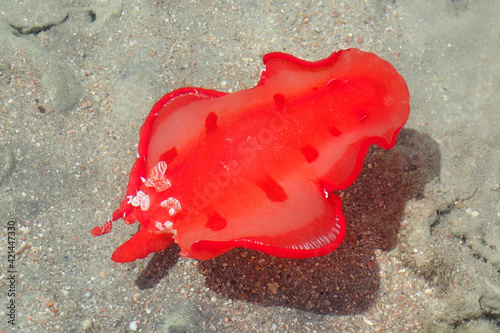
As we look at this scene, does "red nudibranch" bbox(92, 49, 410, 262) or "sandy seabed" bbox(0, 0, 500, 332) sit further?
"sandy seabed" bbox(0, 0, 500, 332)

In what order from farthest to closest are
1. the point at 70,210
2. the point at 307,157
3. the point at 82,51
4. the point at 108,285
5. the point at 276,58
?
1. the point at 82,51
2. the point at 70,210
3. the point at 108,285
4. the point at 276,58
5. the point at 307,157

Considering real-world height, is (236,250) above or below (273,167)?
below

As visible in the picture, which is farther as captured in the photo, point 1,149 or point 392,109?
point 1,149

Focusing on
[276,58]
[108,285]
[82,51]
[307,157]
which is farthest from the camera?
[82,51]

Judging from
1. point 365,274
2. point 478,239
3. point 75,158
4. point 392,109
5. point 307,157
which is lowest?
point 365,274

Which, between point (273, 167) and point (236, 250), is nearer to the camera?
point (273, 167)

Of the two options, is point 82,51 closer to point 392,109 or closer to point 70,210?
point 70,210

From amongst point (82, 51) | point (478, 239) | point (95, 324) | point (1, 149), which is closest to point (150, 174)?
point (95, 324)

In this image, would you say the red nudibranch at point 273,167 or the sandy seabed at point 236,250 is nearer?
the red nudibranch at point 273,167
